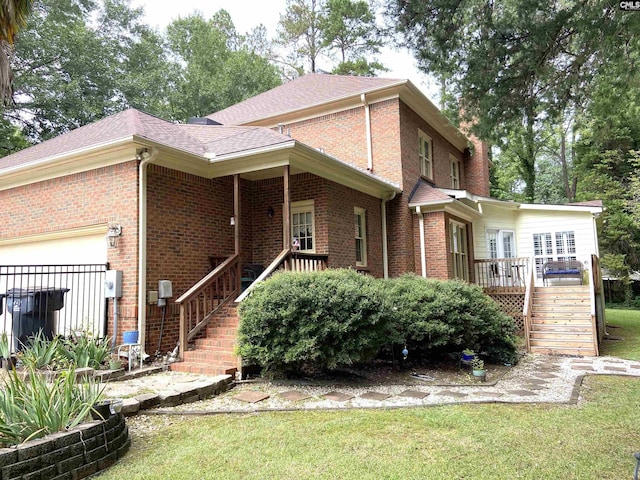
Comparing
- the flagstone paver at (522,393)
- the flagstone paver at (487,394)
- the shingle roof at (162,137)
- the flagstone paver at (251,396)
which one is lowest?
the flagstone paver at (522,393)

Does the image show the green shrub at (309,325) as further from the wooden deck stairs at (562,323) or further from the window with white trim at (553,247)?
the window with white trim at (553,247)

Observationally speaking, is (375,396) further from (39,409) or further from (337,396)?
(39,409)

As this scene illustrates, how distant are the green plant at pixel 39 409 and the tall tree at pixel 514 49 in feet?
21.4

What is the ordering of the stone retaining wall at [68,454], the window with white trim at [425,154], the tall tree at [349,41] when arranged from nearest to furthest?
the stone retaining wall at [68,454], the window with white trim at [425,154], the tall tree at [349,41]

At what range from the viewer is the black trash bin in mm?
6820

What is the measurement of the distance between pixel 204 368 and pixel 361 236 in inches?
235

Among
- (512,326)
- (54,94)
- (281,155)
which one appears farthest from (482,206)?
(54,94)

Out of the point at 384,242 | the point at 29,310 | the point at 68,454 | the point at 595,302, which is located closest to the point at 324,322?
the point at 68,454

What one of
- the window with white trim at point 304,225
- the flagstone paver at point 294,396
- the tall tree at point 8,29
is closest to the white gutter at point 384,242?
the window with white trim at point 304,225

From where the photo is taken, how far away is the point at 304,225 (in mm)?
10523

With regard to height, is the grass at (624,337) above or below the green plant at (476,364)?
below

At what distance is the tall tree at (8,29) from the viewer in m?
5.46

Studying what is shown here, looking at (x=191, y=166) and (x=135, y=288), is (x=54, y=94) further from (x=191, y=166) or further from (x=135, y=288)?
(x=135, y=288)

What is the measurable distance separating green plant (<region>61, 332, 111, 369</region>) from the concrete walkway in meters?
0.56
